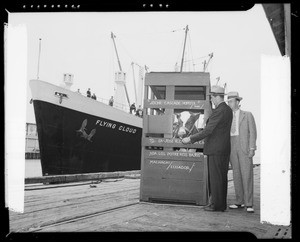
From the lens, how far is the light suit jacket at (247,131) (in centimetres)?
353

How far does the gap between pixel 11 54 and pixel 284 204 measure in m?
3.61

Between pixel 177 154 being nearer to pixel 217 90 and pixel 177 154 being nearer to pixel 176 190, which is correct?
pixel 176 190

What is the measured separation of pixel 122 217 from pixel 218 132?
1565 millimetres

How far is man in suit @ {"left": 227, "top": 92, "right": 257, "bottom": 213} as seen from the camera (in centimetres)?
354

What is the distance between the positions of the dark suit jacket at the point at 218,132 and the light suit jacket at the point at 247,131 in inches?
6.5

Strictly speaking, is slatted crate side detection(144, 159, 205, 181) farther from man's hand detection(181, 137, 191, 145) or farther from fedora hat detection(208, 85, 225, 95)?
fedora hat detection(208, 85, 225, 95)

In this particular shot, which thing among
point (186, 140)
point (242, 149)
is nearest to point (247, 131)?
point (242, 149)

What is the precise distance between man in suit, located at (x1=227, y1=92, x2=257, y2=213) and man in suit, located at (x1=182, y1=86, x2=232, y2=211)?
4.6 inches

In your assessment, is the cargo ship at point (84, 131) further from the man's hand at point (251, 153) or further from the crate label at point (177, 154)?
the man's hand at point (251, 153)

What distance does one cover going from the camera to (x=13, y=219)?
311cm

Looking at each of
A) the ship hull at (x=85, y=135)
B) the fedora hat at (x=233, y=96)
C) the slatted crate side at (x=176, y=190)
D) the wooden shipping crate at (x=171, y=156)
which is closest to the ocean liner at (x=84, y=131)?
the ship hull at (x=85, y=135)

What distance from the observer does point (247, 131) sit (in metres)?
3.60
